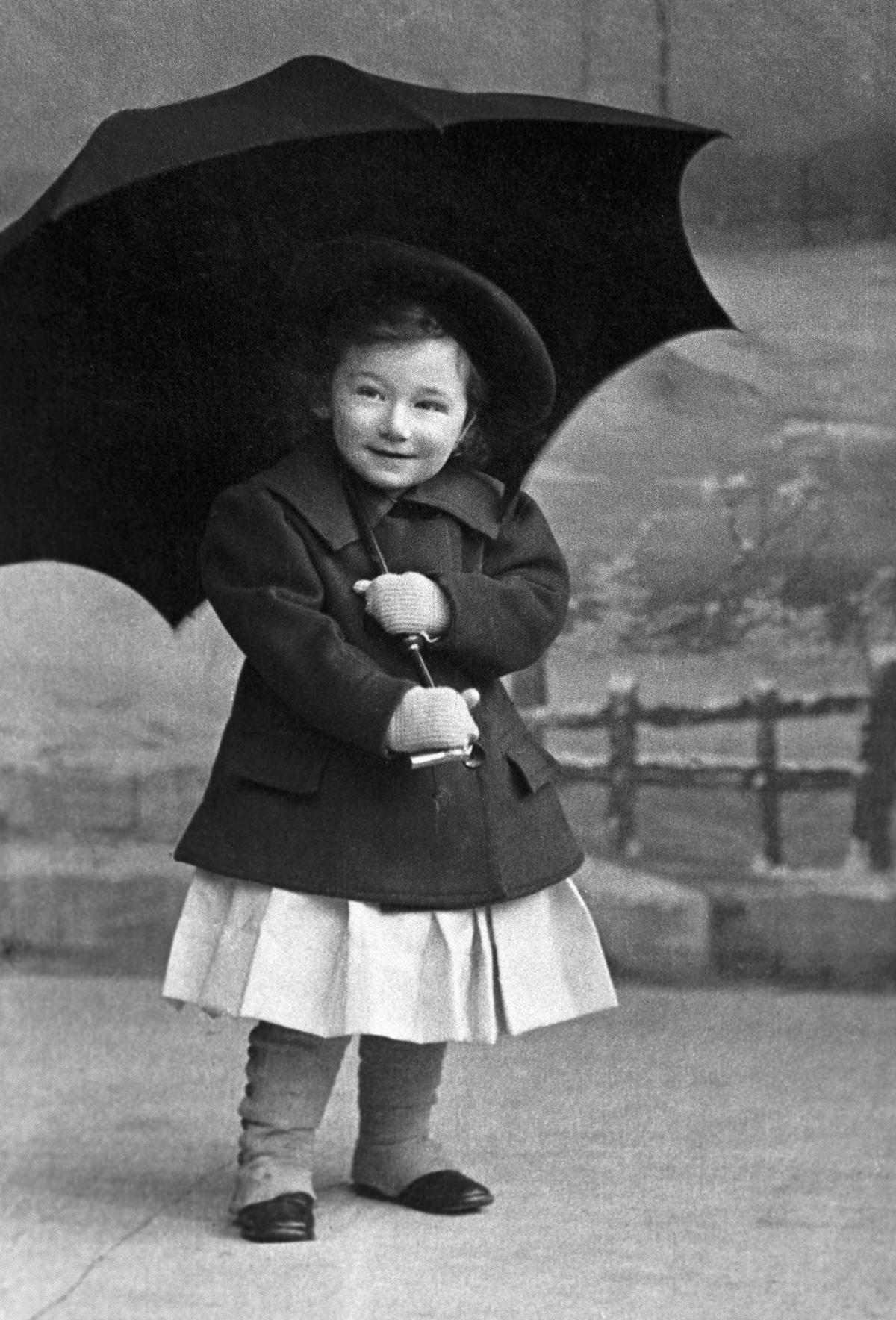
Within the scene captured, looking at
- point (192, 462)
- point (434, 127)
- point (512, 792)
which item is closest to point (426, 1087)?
point (512, 792)

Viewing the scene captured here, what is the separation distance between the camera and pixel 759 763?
2.77m

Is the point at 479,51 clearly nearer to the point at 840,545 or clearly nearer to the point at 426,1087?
the point at 840,545

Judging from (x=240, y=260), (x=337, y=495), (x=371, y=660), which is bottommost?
(x=371, y=660)

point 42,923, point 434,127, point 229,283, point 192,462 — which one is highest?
point 434,127

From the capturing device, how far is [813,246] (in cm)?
242

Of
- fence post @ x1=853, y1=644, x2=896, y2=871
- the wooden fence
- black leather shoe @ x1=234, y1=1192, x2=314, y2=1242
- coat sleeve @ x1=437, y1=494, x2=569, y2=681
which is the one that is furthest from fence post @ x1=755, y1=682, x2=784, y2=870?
black leather shoe @ x1=234, y1=1192, x2=314, y2=1242

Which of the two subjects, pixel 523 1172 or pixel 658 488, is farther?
pixel 658 488

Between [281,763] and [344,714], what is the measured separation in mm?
115

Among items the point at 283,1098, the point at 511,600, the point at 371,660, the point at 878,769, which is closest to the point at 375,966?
the point at 283,1098

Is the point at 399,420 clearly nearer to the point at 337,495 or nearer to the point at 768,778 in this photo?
the point at 337,495

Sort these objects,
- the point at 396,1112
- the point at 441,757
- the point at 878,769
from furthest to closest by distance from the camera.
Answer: the point at 878,769 < the point at 396,1112 < the point at 441,757

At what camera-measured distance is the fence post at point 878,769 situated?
2.71 meters

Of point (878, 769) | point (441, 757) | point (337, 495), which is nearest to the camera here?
point (441, 757)

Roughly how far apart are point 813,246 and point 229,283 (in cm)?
81
